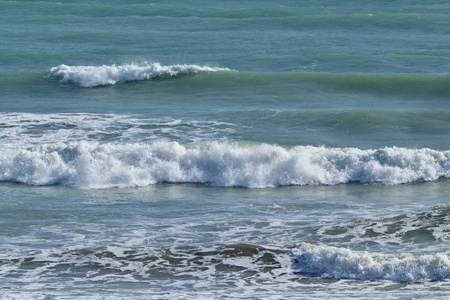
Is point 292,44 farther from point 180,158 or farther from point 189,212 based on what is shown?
point 189,212

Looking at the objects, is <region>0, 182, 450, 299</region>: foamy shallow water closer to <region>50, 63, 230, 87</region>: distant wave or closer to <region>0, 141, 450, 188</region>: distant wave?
<region>0, 141, 450, 188</region>: distant wave

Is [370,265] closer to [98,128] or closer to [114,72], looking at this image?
[98,128]

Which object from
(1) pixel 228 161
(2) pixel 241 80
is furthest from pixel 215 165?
(2) pixel 241 80

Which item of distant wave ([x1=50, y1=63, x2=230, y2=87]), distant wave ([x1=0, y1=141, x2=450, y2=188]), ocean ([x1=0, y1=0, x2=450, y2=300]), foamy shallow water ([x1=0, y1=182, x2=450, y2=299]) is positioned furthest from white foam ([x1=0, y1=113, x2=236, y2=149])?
distant wave ([x1=50, y1=63, x2=230, y2=87])

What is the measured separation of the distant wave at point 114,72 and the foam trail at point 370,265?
48.1 feet

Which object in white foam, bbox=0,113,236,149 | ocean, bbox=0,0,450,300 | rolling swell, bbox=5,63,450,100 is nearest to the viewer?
ocean, bbox=0,0,450,300

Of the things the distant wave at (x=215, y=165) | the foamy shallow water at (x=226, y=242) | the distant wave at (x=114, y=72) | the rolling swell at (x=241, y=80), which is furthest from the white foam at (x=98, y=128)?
the distant wave at (x=114, y=72)

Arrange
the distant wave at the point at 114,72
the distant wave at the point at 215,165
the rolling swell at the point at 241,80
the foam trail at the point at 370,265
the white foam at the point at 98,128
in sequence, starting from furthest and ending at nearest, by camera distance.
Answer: the distant wave at the point at 114,72 < the rolling swell at the point at 241,80 < the white foam at the point at 98,128 < the distant wave at the point at 215,165 < the foam trail at the point at 370,265

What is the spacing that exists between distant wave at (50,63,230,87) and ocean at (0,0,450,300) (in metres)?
0.06

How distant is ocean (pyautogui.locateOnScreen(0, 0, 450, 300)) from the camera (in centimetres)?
1334

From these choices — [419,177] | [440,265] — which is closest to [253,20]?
[419,177]

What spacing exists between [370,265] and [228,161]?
6.51 meters

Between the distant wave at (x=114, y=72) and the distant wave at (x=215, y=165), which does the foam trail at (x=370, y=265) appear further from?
the distant wave at (x=114, y=72)

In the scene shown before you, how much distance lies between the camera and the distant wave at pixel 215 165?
61.1ft
